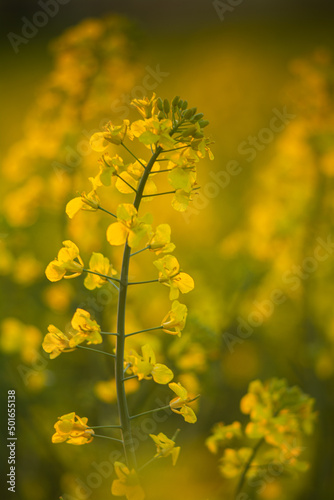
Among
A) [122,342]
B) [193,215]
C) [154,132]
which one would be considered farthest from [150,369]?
[193,215]

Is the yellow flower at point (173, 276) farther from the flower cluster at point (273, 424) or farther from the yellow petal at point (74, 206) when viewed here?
the flower cluster at point (273, 424)

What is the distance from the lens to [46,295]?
1.26m

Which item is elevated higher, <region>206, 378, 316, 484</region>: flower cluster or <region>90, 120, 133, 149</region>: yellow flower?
<region>90, 120, 133, 149</region>: yellow flower

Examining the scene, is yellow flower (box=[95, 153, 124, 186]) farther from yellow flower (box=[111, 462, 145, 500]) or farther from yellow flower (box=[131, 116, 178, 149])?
yellow flower (box=[111, 462, 145, 500])

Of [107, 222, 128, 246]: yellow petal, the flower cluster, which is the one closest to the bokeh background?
the flower cluster

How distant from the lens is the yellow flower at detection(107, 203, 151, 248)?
1.48 feet

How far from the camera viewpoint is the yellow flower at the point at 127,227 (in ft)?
1.48

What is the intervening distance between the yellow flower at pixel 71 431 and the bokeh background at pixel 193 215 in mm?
468

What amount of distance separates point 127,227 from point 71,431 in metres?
0.23

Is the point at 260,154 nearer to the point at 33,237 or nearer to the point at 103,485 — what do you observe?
the point at 33,237

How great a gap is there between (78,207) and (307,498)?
3.42 ft

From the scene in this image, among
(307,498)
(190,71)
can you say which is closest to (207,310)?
(307,498)

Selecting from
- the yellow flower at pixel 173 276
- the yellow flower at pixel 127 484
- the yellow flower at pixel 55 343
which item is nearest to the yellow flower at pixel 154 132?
the yellow flower at pixel 173 276

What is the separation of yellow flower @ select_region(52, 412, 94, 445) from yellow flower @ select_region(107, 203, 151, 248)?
201mm
